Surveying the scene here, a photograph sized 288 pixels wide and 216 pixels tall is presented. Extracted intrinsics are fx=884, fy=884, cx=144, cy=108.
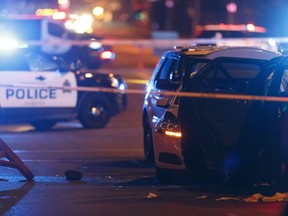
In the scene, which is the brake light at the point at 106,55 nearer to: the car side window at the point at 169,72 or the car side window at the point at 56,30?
the car side window at the point at 56,30

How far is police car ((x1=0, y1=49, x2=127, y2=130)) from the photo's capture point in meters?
16.0

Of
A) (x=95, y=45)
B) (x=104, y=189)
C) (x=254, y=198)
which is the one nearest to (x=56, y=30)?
(x=95, y=45)

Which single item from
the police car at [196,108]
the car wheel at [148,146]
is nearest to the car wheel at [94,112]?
the car wheel at [148,146]

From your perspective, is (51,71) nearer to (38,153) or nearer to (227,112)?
(38,153)

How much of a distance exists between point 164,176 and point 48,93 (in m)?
6.29

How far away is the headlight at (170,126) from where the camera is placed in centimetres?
1002

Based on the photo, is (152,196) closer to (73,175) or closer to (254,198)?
(254,198)

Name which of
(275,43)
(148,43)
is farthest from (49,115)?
(148,43)

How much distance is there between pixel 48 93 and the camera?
54.0 ft

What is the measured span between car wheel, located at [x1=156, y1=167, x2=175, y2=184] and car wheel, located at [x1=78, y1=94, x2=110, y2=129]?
6.49m

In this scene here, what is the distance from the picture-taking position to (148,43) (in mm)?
33938

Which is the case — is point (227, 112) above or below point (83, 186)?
above

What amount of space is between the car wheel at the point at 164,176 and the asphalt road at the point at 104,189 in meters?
0.09

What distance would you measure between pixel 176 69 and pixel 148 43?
22.7 meters
